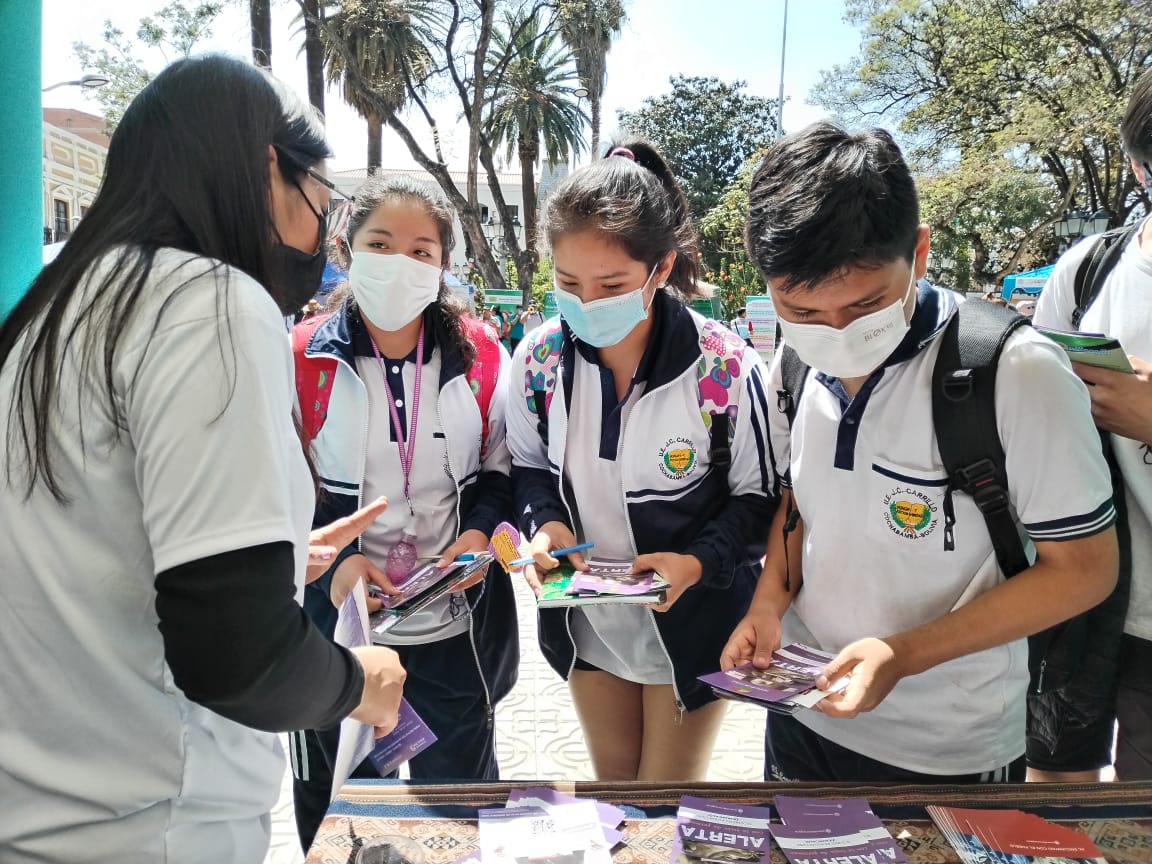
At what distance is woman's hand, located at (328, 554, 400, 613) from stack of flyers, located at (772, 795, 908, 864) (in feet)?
3.09

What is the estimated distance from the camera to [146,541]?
0.89 meters

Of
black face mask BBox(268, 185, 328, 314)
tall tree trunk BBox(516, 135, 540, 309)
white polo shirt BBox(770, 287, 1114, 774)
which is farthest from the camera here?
tall tree trunk BBox(516, 135, 540, 309)

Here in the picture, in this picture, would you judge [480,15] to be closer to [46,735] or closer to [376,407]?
[376,407]

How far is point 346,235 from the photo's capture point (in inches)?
85.2

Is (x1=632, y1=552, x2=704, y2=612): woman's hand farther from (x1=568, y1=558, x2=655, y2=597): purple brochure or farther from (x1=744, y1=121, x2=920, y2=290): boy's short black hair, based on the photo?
(x1=744, y1=121, x2=920, y2=290): boy's short black hair

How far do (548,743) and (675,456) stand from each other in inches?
77.0

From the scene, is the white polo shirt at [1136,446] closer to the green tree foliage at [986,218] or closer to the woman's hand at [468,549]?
the woman's hand at [468,549]

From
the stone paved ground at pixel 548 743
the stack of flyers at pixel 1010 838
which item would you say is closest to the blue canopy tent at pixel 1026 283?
the stone paved ground at pixel 548 743

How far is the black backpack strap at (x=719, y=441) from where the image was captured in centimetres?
179

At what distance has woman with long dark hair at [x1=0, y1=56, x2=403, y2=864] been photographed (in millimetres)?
833

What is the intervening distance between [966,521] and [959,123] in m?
18.1

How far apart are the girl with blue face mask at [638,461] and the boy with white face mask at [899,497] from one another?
0.27 m

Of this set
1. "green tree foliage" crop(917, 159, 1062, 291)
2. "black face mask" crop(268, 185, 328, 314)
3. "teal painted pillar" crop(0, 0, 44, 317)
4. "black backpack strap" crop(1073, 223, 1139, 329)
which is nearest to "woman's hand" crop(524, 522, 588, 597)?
"black face mask" crop(268, 185, 328, 314)

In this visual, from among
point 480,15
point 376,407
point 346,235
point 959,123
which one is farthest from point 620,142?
point 959,123
